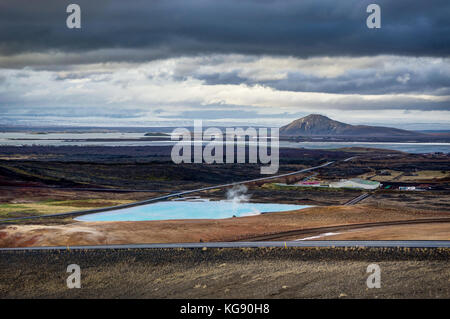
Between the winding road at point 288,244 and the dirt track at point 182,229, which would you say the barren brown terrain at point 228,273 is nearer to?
the winding road at point 288,244

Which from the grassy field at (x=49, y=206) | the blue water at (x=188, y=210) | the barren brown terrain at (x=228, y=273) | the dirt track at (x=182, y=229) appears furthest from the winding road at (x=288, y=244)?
the grassy field at (x=49, y=206)

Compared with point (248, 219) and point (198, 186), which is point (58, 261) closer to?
point (248, 219)

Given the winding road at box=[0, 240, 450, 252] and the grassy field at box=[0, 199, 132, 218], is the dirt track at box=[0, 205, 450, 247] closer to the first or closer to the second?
the winding road at box=[0, 240, 450, 252]

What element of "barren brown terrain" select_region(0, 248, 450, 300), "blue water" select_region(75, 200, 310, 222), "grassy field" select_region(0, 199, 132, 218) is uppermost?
"barren brown terrain" select_region(0, 248, 450, 300)

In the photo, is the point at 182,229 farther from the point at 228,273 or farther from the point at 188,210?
the point at 188,210

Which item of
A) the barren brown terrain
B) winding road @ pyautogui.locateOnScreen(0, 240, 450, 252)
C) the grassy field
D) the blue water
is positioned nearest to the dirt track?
winding road @ pyautogui.locateOnScreen(0, 240, 450, 252)

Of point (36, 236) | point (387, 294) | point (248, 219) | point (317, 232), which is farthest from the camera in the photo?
point (248, 219)

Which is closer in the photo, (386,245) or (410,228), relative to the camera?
(386,245)
